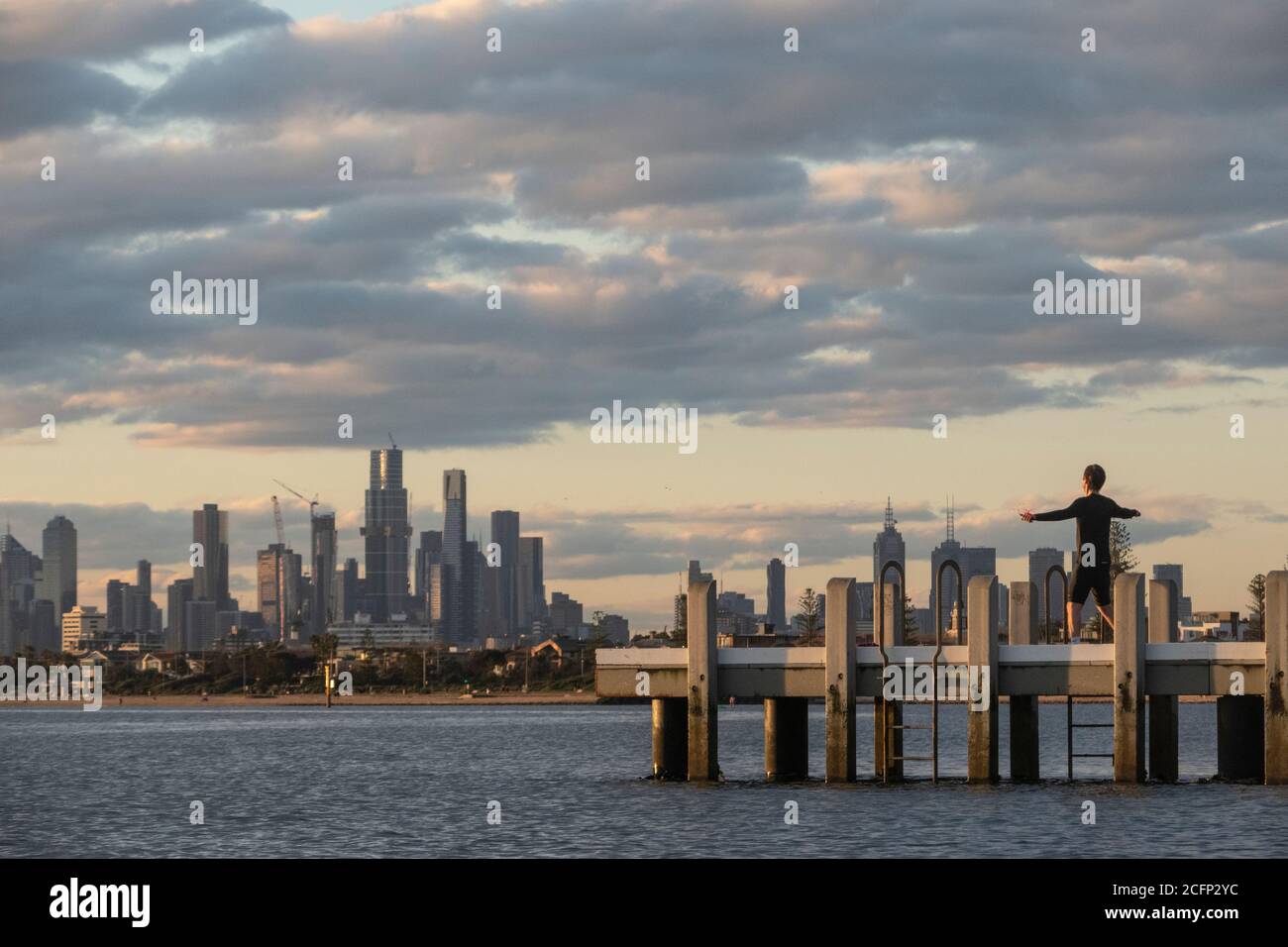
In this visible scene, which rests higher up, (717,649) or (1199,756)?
(717,649)

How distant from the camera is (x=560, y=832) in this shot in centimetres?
4781

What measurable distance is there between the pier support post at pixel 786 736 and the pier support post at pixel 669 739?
2.52m

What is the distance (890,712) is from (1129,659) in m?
7.57

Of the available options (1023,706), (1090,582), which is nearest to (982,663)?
(1023,706)

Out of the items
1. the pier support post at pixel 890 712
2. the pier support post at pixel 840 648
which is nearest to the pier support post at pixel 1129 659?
the pier support post at pixel 890 712

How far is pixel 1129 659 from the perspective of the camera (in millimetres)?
45938

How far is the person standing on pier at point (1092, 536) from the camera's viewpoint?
47312 mm

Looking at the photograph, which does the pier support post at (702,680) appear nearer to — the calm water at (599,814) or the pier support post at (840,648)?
the calm water at (599,814)

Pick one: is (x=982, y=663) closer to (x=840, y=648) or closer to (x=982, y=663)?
(x=982, y=663)

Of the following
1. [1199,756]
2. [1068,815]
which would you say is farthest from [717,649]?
[1199,756]

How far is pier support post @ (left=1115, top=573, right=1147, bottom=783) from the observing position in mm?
45500

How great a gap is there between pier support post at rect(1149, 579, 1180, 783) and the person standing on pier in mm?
1706
